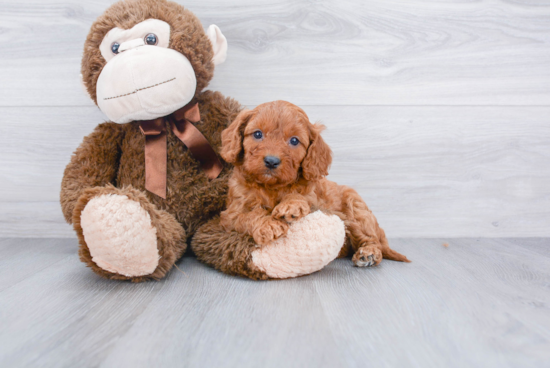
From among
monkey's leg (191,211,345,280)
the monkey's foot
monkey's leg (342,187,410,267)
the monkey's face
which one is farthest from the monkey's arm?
monkey's leg (342,187,410,267)

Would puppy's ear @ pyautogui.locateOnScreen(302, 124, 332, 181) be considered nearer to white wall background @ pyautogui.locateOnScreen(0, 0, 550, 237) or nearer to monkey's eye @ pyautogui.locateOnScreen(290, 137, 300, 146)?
monkey's eye @ pyautogui.locateOnScreen(290, 137, 300, 146)

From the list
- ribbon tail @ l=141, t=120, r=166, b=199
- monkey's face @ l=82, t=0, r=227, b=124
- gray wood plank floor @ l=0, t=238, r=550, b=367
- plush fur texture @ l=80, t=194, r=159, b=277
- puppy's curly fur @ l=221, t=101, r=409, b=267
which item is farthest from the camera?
ribbon tail @ l=141, t=120, r=166, b=199

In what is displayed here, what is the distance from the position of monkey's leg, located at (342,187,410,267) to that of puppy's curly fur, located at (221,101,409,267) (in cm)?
8

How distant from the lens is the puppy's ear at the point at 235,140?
1.18 meters

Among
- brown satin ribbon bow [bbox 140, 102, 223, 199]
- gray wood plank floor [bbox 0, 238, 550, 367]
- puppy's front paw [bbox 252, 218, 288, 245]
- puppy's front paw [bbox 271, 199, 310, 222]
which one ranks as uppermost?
brown satin ribbon bow [bbox 140, 102, 223, 199]

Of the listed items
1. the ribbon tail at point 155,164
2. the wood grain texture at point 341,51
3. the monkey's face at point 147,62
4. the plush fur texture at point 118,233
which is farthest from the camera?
the wood grain texture at point 341,51

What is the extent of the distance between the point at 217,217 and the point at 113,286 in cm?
44

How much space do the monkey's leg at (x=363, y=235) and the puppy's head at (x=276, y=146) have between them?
0.92 feet

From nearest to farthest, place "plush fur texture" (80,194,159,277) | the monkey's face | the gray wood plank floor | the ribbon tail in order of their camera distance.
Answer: the gray wood plank floor, "plush fur texture" (80,194,159,277), the monkey's face, the ribbon tail

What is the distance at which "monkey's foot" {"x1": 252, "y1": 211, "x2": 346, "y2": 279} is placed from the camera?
3.75 ft

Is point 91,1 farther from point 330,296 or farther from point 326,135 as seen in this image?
point 330,296

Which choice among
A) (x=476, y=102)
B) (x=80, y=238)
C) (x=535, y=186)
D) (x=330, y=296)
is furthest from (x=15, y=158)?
(x=535, y=186)

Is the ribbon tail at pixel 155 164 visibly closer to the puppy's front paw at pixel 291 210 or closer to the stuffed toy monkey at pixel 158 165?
the stuffed toy monkey at pixel 158 165

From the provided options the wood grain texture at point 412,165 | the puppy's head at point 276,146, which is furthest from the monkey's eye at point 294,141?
the wood grain texture at point 412,165
